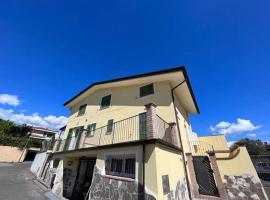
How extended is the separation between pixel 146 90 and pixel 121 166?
20.6ft

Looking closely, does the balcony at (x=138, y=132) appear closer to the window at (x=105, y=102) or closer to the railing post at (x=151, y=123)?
the railing post at (x=151, y=123)

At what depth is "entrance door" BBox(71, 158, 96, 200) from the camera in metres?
11.3

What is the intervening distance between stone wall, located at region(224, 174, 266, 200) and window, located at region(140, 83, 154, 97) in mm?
8304

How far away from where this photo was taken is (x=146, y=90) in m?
11.1

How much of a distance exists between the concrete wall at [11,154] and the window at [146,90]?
33.5 meters

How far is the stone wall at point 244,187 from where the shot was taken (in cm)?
852

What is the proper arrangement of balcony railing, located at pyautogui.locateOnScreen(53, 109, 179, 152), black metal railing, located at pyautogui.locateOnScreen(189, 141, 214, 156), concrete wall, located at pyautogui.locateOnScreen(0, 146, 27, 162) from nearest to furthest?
balcony railing, located at pyautogui.locateOnScreen(53, 109, 179, 152), black metal railing, located at pyautogui.locateOnScreen(189, 141, 214, 156), concrete wall, located at pyautogui.locateOnScreen(0, 146, 27, 162)

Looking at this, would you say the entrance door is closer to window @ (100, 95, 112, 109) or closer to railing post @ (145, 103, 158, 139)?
window @ (100, 95, 112, 109)

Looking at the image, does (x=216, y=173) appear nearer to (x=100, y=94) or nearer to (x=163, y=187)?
(x=163, y=187)

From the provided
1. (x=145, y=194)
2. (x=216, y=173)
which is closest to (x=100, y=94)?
(x=145, y=194)

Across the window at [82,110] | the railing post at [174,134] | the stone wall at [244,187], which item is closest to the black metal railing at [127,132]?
the railing post at [174,134]

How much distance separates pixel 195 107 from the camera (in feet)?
49.4

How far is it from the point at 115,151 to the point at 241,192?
362 inches

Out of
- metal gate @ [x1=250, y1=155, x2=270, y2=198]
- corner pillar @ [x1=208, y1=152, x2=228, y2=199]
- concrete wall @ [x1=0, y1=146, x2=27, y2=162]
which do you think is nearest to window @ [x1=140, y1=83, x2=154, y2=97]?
corner pillar @ [x1=208, y1=152, x2=228, y2=199]
